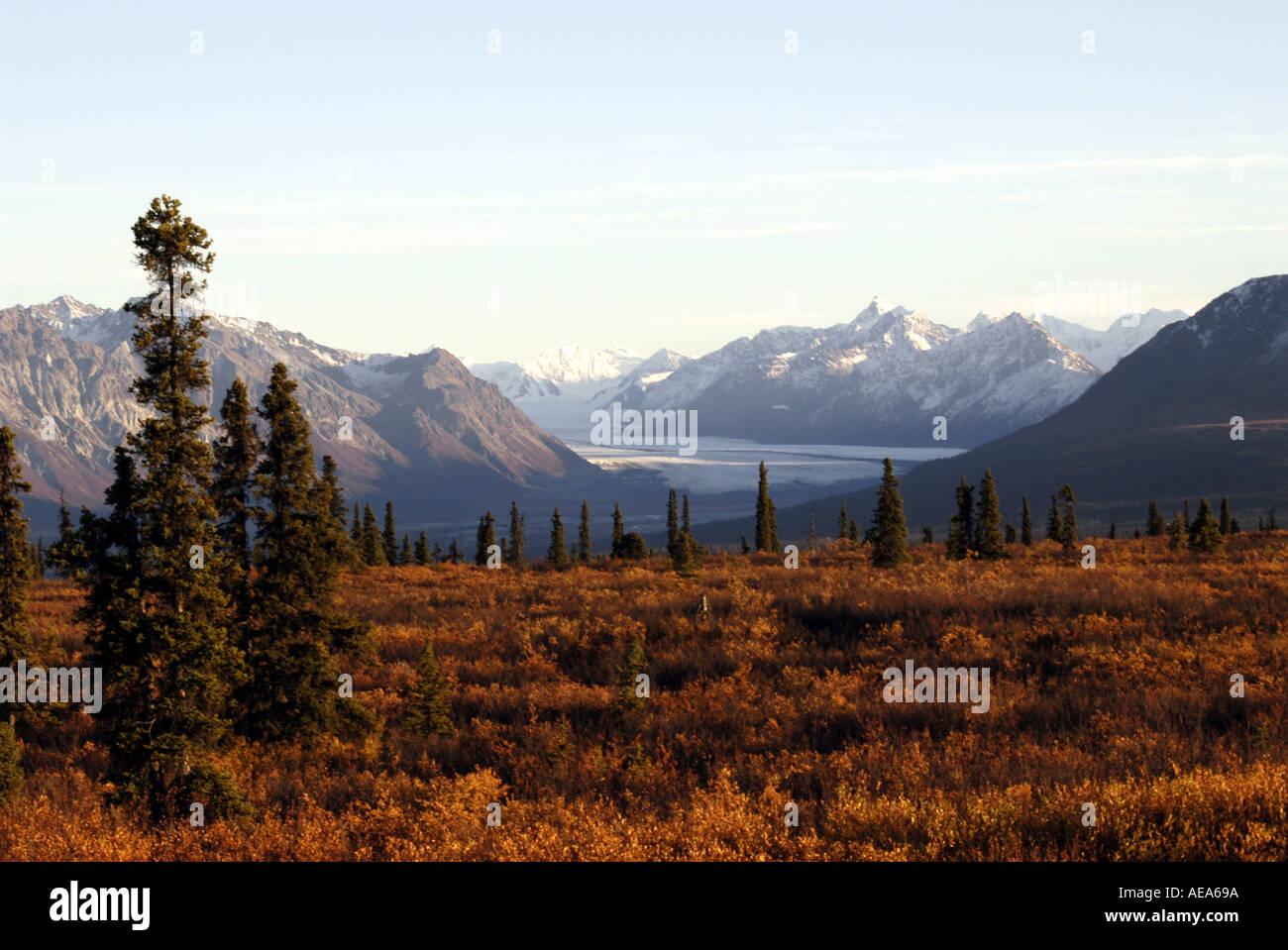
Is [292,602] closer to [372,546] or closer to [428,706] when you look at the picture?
[428,706]

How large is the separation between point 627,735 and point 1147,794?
30.6 ft

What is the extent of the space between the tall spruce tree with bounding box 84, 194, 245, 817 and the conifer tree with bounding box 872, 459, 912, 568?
109 feet

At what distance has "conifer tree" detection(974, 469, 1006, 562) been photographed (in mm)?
47875

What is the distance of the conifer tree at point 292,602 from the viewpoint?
64.3 ft

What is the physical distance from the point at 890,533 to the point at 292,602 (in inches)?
1272

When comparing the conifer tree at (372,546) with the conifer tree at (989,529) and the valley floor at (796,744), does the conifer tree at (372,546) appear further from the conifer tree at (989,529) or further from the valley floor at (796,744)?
the valley floor at (796,744)

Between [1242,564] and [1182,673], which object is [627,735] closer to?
[1182,673]

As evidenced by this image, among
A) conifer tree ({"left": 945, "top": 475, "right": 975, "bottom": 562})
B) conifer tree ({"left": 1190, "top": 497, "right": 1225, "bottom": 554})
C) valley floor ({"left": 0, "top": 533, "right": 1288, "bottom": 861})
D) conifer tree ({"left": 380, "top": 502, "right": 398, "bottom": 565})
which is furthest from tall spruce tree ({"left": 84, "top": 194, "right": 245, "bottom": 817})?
conifer tree ({"left": 380, "top": 502, "right": 398, "bottom": 565})

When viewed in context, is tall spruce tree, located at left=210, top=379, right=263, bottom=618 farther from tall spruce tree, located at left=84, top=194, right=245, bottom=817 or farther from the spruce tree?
tall spruce tree, located at left=84, top=194, right=245, bottom=817

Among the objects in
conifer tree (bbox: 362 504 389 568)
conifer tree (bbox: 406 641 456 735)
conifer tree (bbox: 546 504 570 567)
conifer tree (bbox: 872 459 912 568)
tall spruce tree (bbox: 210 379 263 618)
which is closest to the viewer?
conifer tree (bbox: 406 641 456 735)

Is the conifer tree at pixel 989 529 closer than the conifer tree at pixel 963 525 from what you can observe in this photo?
Yes

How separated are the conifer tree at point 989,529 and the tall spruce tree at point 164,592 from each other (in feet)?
128

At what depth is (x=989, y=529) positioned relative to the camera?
172 ft

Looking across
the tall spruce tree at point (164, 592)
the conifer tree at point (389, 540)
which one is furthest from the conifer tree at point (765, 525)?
the tall spruce tree at point (164, 592)
